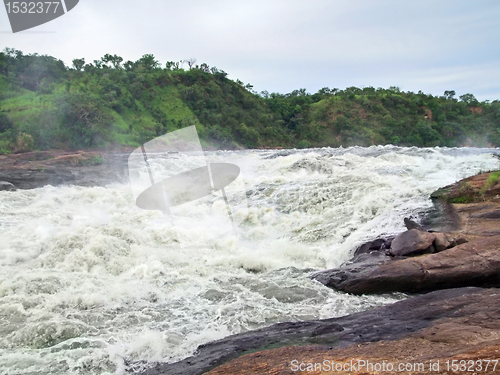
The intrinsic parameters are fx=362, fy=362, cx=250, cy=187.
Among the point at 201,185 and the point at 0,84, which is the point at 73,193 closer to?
the point at 201,185

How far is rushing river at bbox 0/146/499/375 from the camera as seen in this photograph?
3957 millimetres

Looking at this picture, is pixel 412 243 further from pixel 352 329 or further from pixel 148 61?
pixel 148 61

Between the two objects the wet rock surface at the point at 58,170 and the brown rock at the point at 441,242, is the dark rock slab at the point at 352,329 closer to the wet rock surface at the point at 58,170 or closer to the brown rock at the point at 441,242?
the brown rock at the point at 441,242

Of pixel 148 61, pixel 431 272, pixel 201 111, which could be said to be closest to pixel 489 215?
pixel 431 272

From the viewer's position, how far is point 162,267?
6195 millimetres

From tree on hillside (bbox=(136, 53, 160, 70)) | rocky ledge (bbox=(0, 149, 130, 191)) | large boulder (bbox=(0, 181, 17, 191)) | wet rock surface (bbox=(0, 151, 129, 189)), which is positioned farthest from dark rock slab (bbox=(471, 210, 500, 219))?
tree on hillside (bbox=(136, 53, 160, 70))

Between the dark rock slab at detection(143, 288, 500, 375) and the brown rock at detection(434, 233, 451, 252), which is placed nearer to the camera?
the dark rock slab at detection(143, 288, 500, 375)

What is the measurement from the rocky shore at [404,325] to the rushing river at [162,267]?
44cm

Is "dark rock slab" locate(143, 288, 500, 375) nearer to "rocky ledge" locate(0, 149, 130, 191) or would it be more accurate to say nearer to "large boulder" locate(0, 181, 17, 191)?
"large boulder" locate(0, 181, 17, 191)

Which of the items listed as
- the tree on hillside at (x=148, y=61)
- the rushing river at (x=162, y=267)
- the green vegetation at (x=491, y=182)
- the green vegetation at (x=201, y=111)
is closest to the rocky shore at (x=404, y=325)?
the rushing river at (x=162, y=267)

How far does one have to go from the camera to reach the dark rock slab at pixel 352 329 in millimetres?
3133

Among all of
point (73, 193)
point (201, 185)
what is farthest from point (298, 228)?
point (73, 193)

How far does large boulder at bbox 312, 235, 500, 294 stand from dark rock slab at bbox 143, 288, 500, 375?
70cm

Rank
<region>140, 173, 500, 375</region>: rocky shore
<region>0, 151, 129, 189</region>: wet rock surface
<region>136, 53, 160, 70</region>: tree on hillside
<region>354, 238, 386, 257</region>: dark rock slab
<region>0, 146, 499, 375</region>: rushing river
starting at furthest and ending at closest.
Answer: <region>136, 53, 160, 70</region>: tree on hillside, <region>0, 151, 129, 189</region>: wet rock surface, <region>354, 238, 386, 257</region>: dark rock slab, <region>0, 146, 499, 375</region>: rushing river, <region>140, 173, 500, 375</region>: rocky shore
